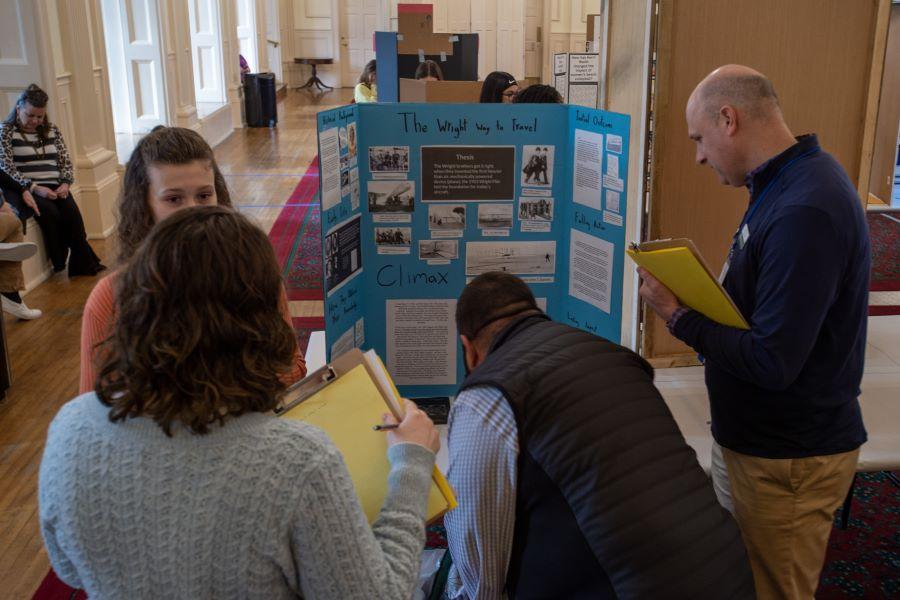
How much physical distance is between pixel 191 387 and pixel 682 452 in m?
1.04

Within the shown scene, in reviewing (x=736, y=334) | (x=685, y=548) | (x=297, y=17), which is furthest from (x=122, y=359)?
(x=297, y=17)

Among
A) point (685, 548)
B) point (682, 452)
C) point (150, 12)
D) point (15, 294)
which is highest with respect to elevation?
point (150, 12)

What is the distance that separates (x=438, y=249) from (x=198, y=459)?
2193 millimetres

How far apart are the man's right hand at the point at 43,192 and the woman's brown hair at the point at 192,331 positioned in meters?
5.72

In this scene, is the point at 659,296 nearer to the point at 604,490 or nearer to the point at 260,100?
the point at 604,490

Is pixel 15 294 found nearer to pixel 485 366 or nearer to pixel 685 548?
pixel 485 366

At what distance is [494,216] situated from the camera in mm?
3277

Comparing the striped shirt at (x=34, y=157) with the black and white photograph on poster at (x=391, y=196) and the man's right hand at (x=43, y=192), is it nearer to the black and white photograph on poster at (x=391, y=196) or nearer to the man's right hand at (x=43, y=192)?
the man's right hand at (x=43, y=192)

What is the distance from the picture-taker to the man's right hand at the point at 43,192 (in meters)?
6.34

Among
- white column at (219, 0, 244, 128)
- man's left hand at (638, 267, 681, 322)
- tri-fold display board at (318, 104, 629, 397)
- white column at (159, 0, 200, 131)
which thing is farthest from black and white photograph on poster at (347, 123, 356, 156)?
white column at (219, 0, 244, 128)

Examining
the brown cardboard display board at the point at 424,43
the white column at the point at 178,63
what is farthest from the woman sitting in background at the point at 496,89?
the white column at the point at 178,63

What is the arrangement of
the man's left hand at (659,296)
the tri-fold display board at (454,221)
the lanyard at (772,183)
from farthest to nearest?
the tri-fold display board at (454,221), the man's left hand at (659,296), the lanyard at (772,183)

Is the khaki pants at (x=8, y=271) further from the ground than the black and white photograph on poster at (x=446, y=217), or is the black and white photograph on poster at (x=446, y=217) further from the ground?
the black and white photograph on poster at (x=446, y=217)

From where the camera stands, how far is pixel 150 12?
984 cm
